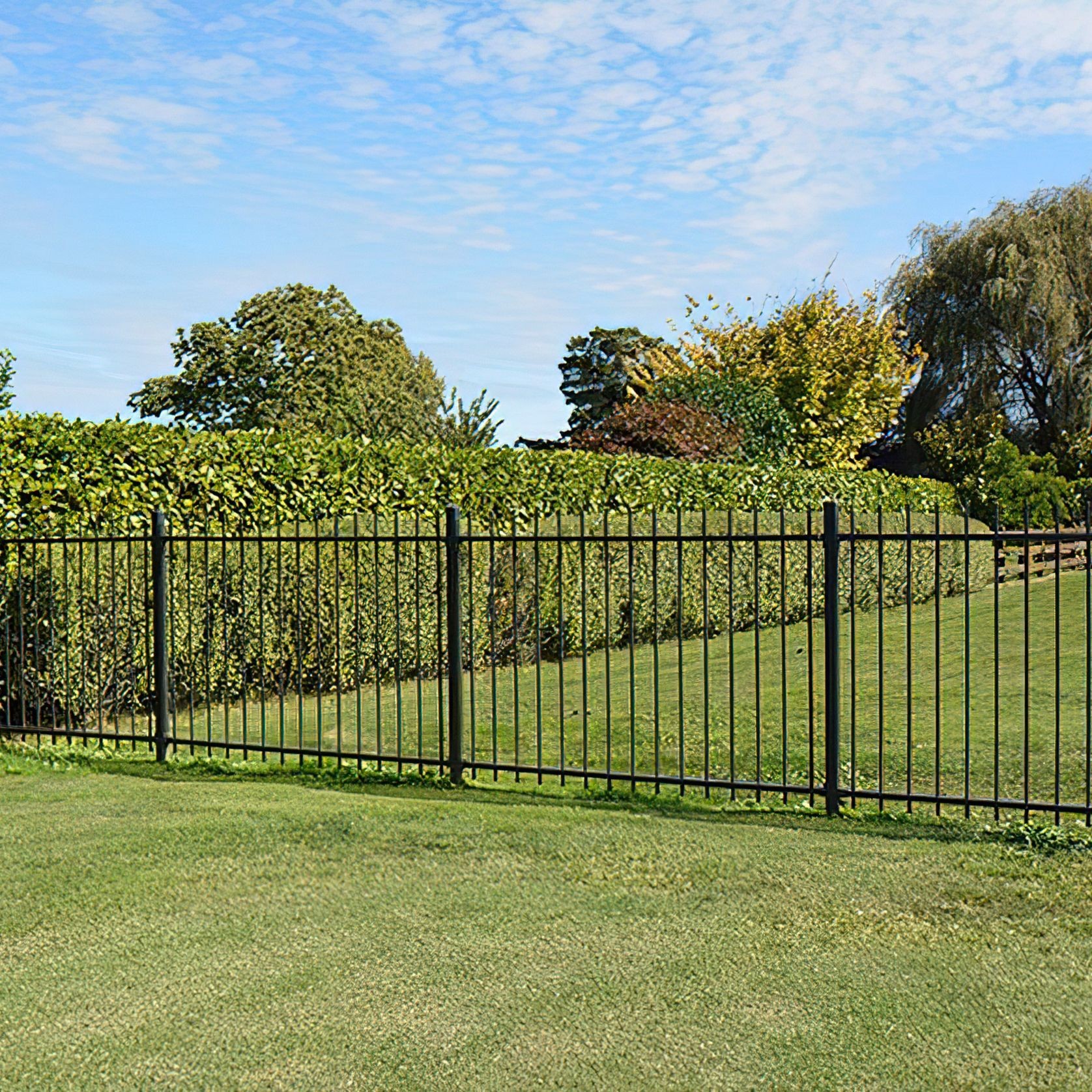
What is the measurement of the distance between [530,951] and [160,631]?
15.1ft

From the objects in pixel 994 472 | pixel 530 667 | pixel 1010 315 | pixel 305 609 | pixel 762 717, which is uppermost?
pixel 1010 315

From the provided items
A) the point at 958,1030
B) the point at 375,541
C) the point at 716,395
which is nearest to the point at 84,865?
the point at 375,541

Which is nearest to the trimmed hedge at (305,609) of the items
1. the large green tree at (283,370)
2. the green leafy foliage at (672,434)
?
the green leafy foliage at (672,434)

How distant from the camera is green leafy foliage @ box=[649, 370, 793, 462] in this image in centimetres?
2470

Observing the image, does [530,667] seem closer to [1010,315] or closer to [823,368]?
[823,368]

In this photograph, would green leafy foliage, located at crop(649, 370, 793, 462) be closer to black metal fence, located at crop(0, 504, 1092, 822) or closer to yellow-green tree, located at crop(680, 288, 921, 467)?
yellow-green tree, located at crop(680, 288, 921, 467)

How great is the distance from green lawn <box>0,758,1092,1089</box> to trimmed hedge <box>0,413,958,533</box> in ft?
7.89

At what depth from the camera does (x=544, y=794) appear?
24.0 feet

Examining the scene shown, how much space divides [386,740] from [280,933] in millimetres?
4519

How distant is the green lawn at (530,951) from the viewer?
3.87m

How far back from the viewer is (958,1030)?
4062 mm

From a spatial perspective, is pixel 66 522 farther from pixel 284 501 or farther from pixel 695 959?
pixel 695 959

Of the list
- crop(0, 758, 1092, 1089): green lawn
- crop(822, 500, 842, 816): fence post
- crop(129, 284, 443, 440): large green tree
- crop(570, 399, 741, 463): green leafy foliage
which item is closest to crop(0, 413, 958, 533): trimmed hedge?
crop(822, 500, 842, 816): fence post

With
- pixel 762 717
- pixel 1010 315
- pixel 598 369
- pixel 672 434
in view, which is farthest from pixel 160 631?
pixel 598 369
